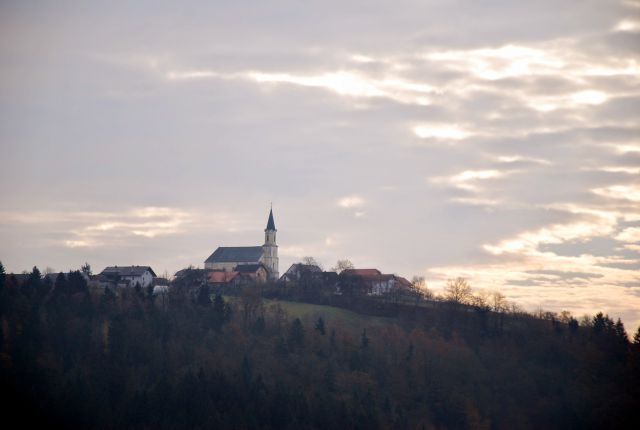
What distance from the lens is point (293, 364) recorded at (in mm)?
154750

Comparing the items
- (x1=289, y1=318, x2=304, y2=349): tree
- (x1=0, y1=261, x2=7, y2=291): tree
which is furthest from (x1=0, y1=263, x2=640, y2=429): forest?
(x1=0, y1=261, x2=7, y2=291): tree

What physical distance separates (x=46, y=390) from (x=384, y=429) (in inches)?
1943

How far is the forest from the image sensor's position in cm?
13462

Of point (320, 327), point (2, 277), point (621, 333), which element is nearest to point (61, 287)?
point (2, 277)

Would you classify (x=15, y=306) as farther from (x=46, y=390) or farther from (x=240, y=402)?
(x=240, y=402)

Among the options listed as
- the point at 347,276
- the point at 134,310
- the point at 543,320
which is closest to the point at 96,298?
the point at 134,310

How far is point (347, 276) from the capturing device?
199m

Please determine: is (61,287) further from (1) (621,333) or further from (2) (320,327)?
(1) (621,333)

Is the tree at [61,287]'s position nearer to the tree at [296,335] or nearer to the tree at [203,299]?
the tree at [203,299]

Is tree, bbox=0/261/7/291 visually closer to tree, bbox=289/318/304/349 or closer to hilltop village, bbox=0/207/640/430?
hilltop village, bbox=0/207/640/430

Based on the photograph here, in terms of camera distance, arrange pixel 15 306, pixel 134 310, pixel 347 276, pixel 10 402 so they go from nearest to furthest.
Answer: pixel 10 402 → pixel 15 306 → pixel 134 310 → pixel 347 276

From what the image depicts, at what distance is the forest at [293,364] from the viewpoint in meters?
135

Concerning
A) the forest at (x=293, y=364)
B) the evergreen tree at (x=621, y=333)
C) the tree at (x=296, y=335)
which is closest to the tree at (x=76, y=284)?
the forest at (x=293, y=364)

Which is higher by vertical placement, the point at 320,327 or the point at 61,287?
the point at 61,287
